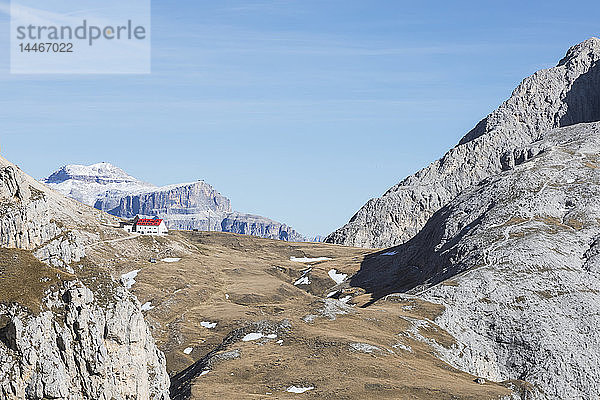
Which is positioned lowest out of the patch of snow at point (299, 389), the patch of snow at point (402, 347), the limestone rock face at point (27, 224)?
the patch of snow at point (402, 347)

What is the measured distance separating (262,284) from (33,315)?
120 metres

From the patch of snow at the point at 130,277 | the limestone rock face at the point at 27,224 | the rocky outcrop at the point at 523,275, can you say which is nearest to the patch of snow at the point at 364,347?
the rocky outcrop at the point at 523,275

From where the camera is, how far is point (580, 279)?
433 feet

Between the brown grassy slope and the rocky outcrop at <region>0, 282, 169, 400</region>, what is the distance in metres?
14.5

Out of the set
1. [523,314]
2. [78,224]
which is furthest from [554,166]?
[78,224]

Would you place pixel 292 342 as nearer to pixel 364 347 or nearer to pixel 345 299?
pixel 364 347

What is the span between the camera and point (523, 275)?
13250cm

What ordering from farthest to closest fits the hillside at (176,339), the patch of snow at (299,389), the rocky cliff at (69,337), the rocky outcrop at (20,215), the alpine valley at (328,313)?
the patch of snow at (299,389) < the rocky outcrop at (20,215) < the alpine valley at (328,313) < the hillside at (176,339) < the rocky cliff at (69,337)

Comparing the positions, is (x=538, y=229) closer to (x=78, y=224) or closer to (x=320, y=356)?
(x=320, y=356)

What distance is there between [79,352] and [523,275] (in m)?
101

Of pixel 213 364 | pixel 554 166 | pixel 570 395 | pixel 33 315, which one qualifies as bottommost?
pixel 570 395

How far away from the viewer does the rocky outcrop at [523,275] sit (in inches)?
4313

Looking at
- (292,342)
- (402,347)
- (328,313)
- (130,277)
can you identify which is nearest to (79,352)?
(292,342)

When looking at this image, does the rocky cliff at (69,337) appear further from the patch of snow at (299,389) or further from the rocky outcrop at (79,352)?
the patch of snow at (299,389)
